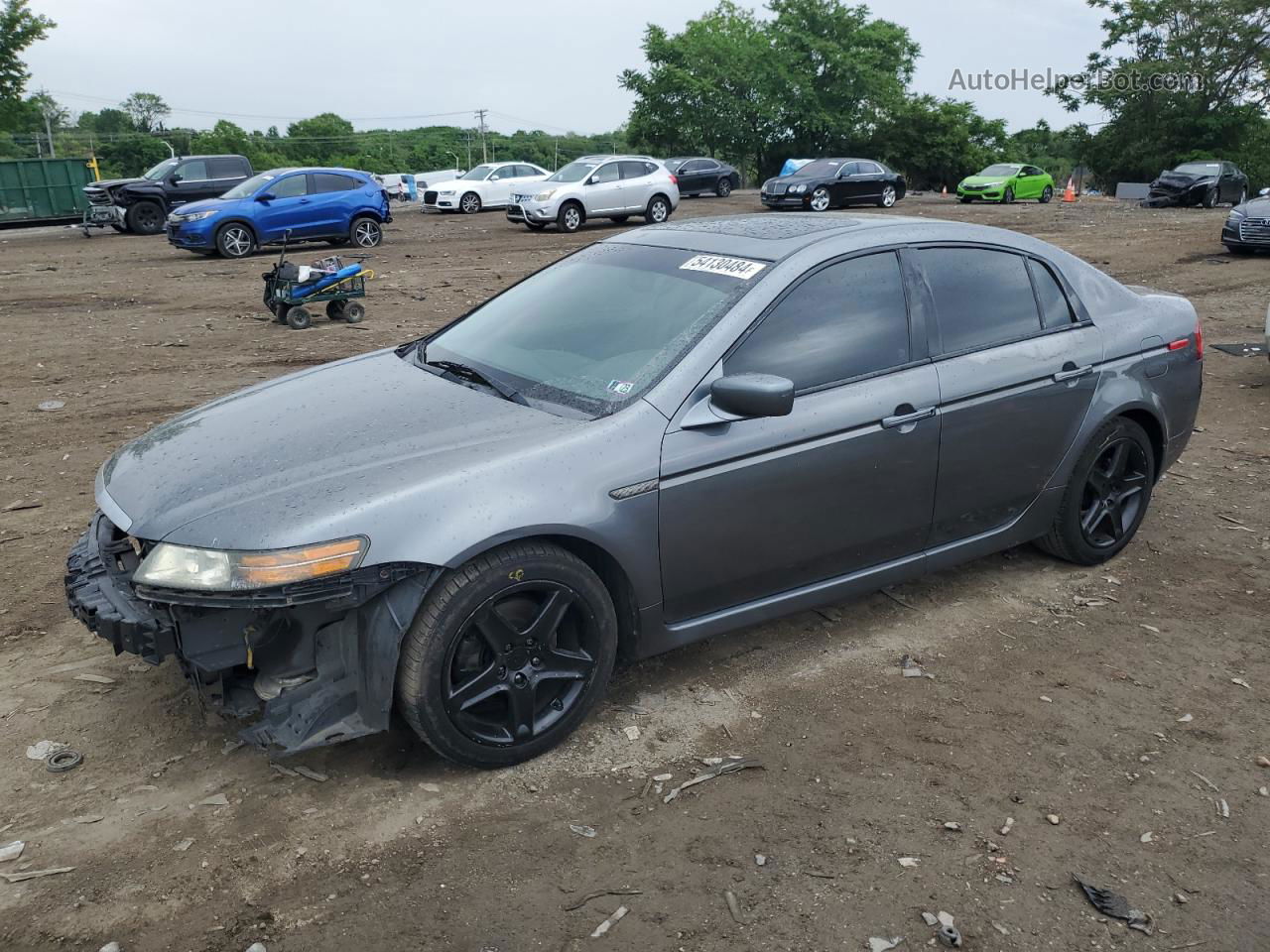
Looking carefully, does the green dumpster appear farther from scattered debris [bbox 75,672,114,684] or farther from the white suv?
scattered debris [bbox 75,672,114,684]

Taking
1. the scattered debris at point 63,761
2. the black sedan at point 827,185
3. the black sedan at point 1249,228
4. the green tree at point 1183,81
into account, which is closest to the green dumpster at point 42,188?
the black sedan at point 827,185

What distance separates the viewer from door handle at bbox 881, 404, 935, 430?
3.95m

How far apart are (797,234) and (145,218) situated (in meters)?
23.7

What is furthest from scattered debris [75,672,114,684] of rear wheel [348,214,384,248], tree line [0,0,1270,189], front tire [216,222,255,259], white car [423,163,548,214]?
tree line [0,0,1270,189]

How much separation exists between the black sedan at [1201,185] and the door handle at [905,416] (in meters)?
30.9

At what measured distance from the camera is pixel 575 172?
75.7 feet

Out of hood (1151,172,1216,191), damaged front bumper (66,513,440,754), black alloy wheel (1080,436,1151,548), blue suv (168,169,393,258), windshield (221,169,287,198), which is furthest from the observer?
hood (1151,172,1216,191)

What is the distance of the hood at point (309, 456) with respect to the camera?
119 inches

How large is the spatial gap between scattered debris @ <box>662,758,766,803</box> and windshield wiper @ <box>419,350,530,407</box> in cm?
140

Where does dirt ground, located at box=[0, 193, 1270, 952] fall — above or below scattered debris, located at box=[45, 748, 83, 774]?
below

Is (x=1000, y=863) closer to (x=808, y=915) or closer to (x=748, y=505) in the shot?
(x=808, y=915)

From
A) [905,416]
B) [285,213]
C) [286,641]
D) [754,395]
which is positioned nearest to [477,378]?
[754,395]

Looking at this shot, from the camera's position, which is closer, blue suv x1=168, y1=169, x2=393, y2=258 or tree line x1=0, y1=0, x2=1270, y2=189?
blue suv x1=168, y1=169, x2=393, y2=258

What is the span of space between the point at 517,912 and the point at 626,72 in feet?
190
